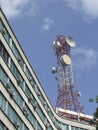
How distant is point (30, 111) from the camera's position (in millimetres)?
55719

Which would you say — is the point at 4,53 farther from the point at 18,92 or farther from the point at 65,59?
the point at 65,59

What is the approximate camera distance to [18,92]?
5169 cm

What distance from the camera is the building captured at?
47.0 metres

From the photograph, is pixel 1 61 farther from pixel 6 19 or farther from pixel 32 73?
pixel 32 73

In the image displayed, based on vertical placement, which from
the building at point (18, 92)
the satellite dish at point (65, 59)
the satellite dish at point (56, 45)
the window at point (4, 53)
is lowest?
the building at point (18, 92)

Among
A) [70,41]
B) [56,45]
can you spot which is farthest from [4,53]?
[70,41]

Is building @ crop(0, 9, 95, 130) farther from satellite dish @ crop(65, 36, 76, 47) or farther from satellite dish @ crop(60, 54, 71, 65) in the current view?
satellite dish @ crop(65, 36, 76, 47)

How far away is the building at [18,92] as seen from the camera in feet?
154

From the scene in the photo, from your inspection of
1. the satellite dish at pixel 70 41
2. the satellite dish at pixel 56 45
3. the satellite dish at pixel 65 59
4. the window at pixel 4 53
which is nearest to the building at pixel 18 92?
the window at pixel 4 53

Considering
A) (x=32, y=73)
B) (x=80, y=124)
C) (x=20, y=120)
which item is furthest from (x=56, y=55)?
(x=20, y=120)

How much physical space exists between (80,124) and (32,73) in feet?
64.4

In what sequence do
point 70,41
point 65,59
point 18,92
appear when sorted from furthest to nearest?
point 70,41 → point 65,59 → point 18,92

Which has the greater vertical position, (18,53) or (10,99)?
(18,53)

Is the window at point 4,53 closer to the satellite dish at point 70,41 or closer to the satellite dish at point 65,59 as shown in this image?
the satellite dish at point 65,59
